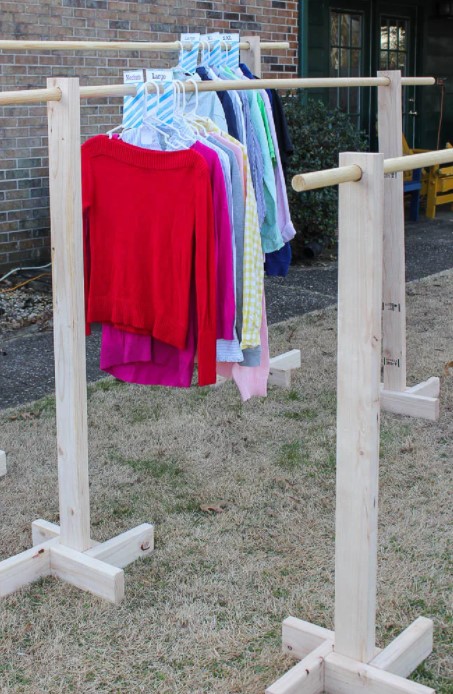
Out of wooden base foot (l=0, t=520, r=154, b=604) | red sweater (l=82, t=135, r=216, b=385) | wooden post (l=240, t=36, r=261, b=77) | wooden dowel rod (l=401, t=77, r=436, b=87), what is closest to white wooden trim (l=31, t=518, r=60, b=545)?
wooden base foot (l=0, t=520, r=154, b=604)

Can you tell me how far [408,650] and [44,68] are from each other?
5.53 m

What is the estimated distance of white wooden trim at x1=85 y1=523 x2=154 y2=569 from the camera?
123 inches

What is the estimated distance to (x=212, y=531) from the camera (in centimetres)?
342

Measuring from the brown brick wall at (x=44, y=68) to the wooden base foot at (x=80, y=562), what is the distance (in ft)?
13.7

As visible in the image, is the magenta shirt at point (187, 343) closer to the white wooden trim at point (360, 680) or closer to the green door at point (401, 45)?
the white wooden trim at point (360, 680)

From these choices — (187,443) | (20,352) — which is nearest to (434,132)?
(20,352)

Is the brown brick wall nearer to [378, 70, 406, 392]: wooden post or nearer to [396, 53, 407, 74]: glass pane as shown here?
[378, 70, 406, 392]: wooden post

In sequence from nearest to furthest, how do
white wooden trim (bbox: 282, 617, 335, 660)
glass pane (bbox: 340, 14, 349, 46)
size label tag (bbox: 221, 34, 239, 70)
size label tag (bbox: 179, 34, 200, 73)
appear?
white wooden trim (bbox: 282, 617, 335, 660) < size label tag (bbox: 179, 34, 200, 73) < size label tag (bbox: 221, 34, 239, 70) < glass pane (bbox: 340, 14, 349, 46)

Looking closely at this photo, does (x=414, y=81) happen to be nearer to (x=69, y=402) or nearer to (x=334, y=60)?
(x=69, y=402)

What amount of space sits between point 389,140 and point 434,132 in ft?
25.9

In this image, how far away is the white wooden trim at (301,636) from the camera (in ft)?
8.57

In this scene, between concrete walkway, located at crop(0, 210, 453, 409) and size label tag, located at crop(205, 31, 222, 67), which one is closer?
size label tag, located at crop(205, 31, 222, 67)

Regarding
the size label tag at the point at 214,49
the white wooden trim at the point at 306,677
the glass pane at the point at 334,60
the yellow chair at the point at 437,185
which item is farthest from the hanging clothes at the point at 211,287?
the yellow chair at the point at 437,185

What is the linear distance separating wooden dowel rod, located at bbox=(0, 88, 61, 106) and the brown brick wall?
4.09 meters
